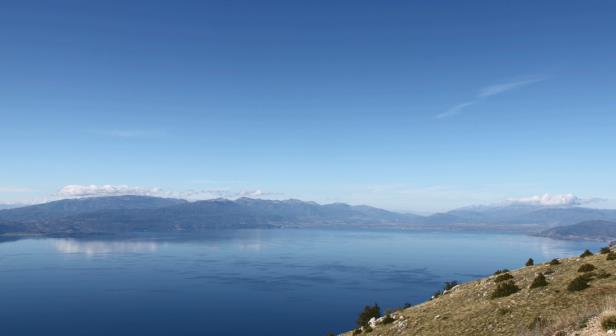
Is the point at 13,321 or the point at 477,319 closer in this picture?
the point at 477,319

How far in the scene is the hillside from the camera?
67.3 feet

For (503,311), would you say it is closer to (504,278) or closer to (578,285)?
(578,285)

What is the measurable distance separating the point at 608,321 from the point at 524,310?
9.12m

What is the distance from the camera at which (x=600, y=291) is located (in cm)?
2475

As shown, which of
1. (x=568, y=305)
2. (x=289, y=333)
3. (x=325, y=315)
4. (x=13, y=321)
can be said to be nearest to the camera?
(x=568, y=305)

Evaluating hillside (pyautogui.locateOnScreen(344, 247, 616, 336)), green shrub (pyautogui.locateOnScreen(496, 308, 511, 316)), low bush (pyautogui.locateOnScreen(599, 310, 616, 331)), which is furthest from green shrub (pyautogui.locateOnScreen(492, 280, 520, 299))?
low bush (pyautogui.locateOnScreen(599, 310, 616, 331))

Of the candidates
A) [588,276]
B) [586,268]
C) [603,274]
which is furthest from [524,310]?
[586,268]

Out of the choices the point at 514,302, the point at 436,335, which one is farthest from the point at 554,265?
the point at 436,335

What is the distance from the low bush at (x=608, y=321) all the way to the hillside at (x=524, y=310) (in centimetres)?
31

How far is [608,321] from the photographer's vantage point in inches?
654

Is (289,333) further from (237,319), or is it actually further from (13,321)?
(13,321)

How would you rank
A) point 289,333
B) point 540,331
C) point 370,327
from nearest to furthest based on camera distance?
point 540,331
point 370,327
point 289,333

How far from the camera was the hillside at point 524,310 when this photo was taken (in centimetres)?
2051

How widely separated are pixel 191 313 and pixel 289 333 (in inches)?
2125
